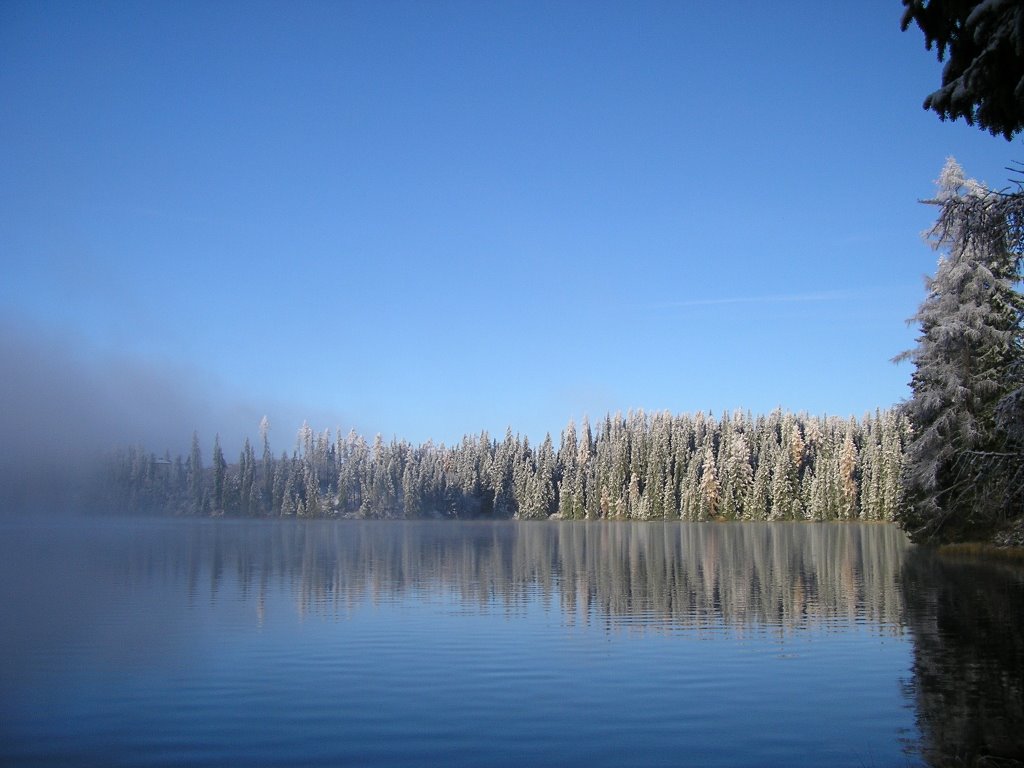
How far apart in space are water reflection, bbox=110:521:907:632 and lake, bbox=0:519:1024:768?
0.95 ft

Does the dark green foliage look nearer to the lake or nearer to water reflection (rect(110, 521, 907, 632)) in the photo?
the lake

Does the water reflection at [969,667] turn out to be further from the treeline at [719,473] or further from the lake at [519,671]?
the treeline at [719,473]

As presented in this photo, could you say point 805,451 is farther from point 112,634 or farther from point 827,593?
point 112,634

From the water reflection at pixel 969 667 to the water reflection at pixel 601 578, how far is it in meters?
1.42

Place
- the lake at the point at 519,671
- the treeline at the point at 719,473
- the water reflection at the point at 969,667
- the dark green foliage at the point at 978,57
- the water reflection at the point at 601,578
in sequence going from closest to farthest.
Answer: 1. the dark green foliage at the point at 978,57
2. the water reflection at the point at 969,667
3. the lake at the point at 519,671
4. the water reflection at the point at 601,578
5. the treeline at the point at 719,473

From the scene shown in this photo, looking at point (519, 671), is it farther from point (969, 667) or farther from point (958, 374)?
point (958, 374)

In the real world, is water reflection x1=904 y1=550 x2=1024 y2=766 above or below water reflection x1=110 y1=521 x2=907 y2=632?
above

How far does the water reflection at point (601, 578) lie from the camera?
2845 cm

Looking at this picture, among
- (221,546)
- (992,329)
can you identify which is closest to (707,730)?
(992,329)

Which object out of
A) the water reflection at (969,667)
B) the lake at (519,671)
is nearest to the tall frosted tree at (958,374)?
the lake at (519,671)

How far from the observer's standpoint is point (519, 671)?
1955 cm

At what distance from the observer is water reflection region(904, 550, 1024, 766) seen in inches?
511

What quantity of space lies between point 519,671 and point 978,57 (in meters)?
14.6

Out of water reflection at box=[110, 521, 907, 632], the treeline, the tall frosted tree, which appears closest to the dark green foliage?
water reflection at box=[110, 521, 907, 632]
